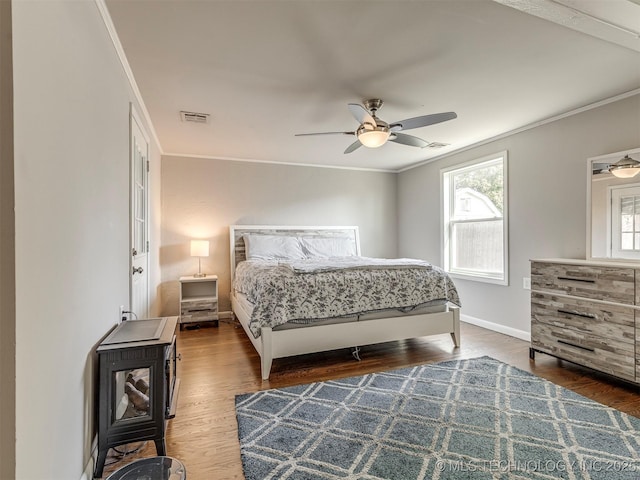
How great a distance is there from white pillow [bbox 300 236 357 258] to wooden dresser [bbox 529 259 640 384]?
251 centimetres

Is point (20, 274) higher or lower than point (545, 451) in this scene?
higher

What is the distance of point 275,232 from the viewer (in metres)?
4.95

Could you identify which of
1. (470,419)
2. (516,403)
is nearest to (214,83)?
(470,419)

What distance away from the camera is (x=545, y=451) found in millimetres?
1714

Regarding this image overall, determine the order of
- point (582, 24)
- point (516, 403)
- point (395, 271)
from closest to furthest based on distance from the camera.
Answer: point (582, 24) < point (516, 403) < point (395, 271)

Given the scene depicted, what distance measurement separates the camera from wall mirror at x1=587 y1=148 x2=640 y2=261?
8.77 ft

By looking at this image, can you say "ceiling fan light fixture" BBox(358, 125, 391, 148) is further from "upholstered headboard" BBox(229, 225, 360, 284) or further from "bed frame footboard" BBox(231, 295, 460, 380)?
"upholstered headboard" BBox(229, 225, 360, 284)

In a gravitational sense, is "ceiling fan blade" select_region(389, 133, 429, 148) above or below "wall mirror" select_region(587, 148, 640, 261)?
above

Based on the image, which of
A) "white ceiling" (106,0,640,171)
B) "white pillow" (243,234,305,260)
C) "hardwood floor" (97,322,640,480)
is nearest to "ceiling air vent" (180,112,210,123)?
"white ceiling" (106,0,640,171)

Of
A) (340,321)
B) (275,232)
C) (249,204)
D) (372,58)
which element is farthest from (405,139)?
(249,204)

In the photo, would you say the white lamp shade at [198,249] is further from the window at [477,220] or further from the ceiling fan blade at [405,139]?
the window at [477,220]

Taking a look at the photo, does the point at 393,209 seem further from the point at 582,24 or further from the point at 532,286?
the point at 582,24

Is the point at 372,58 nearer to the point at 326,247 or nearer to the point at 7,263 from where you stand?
the point at 7,263

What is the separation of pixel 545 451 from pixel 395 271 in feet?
5.68
